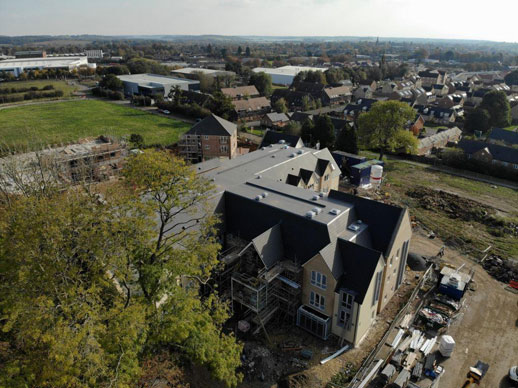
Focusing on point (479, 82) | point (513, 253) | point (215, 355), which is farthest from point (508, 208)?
point (479, 82)

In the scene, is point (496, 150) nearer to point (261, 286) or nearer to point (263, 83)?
point (261, 286)

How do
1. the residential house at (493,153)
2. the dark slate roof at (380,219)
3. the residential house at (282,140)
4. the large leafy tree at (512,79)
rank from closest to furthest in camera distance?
the dark slate roof at (380,219) < the residential house at (282,140) < the residential house at (493,153) < the large leafy tree at (512,79)

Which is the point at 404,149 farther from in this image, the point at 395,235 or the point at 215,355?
the point at 215,355

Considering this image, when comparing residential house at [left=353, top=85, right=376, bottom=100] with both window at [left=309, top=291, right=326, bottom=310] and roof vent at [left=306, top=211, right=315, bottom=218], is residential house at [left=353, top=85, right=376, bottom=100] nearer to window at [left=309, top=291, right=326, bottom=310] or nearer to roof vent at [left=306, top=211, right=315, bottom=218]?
roof vent at [left=306, top=211, right=315, bottom=218]

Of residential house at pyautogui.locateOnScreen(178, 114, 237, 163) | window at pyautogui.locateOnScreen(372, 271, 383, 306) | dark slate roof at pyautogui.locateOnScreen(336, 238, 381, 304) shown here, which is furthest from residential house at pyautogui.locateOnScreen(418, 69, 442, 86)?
dark slate roof at pyautogui.locateOnScreen(336, 238, 381, 304)

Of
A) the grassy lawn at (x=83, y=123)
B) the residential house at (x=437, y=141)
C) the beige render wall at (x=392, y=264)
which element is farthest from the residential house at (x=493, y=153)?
the grassy lawn at (x=83, y=123)

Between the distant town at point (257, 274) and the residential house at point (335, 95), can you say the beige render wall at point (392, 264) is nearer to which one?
the distant town at point (257, 274)
